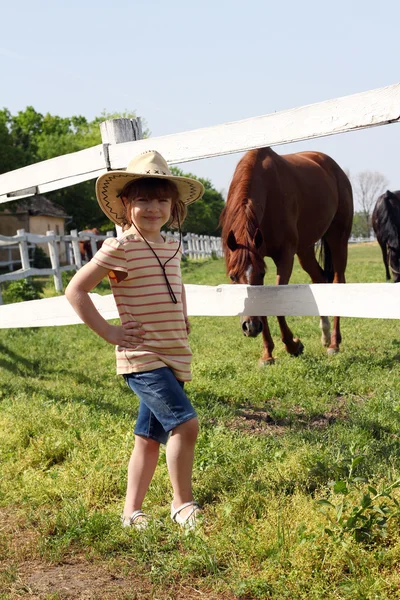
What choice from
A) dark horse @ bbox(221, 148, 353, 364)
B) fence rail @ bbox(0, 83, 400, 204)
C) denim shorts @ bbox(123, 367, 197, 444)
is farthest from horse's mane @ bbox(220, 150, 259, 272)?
denim shorts @ bbox(123, 367, 197, 444)

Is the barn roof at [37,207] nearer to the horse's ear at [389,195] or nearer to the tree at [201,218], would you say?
the horse's ear at [389,195]

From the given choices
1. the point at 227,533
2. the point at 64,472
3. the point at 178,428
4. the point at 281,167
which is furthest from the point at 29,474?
the point at 281,167

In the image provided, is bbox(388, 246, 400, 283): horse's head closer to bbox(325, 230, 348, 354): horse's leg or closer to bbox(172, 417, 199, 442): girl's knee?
bbox(325, 230, 348, 354): horse's leg

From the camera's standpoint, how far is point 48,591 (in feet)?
8.53

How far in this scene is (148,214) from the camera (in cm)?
317

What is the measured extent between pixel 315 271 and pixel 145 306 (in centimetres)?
588

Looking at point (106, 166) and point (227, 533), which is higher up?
point (106, 166)

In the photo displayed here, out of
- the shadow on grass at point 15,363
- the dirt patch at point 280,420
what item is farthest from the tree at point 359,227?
the dirt patch at point 280,420

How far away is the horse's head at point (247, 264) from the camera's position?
5.65 meters

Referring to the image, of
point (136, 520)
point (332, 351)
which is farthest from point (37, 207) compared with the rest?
point (136, 520)

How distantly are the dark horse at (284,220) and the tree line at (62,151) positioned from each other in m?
22.7

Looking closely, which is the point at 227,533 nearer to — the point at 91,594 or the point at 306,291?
the point at 91,594

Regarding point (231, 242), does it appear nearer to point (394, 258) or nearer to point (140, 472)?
point (140, 472)

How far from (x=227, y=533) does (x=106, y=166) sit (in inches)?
104
